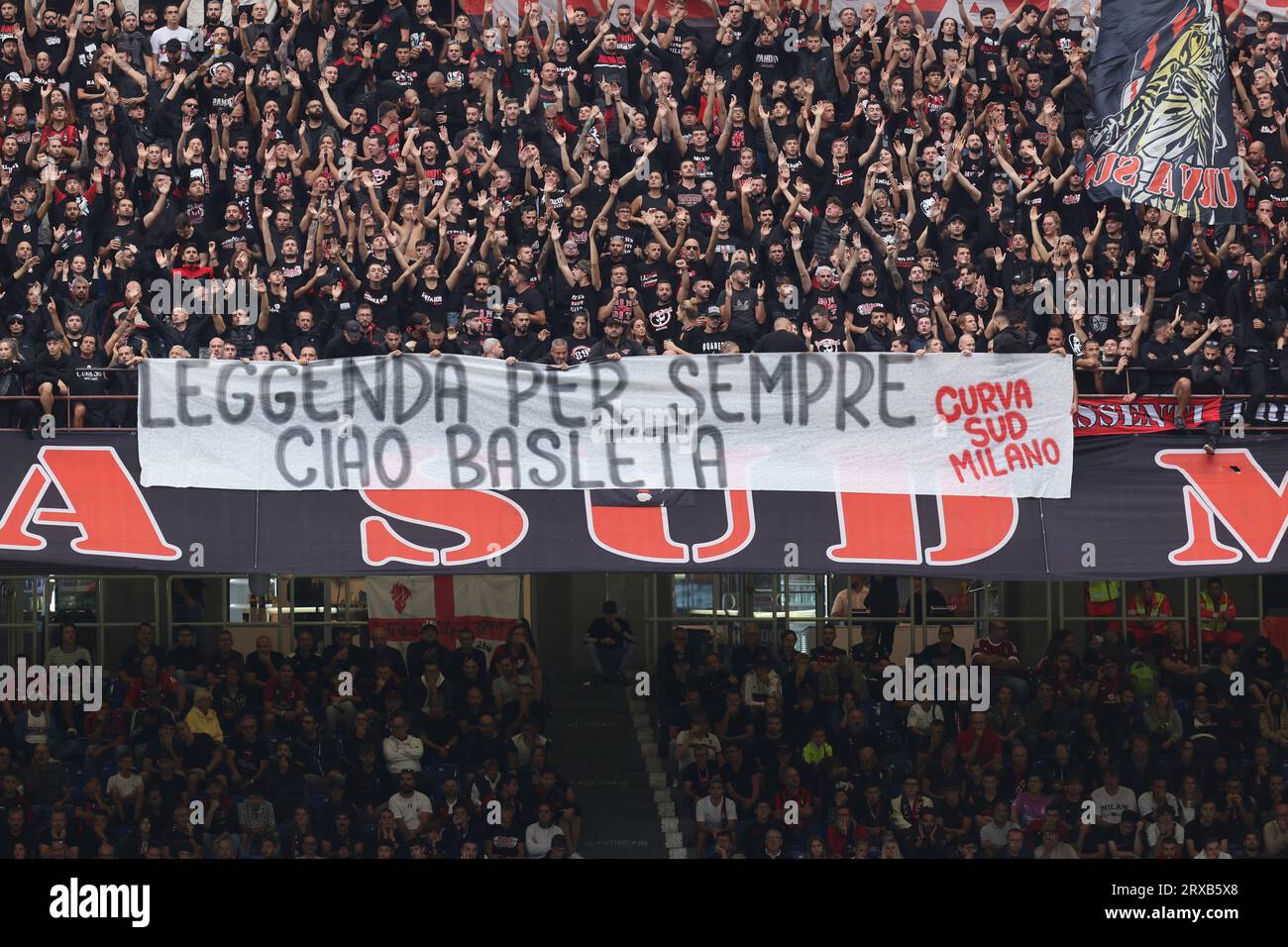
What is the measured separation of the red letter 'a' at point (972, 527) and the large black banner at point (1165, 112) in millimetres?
3197

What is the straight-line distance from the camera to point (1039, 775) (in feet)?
68.8

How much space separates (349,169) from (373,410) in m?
5.31

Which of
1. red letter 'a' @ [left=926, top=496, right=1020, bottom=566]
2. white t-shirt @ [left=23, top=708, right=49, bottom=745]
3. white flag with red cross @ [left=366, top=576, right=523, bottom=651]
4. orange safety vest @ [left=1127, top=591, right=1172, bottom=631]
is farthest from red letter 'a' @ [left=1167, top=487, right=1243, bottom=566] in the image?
white t-shirt @ [left=23, top=708, right=49, bottom=745]

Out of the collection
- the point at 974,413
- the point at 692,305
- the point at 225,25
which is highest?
the point at 225,25

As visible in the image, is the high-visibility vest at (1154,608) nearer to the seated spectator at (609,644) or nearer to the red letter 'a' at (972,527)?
the seated spectator at (609,644)

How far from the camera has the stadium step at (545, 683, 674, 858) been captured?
21.2 metres

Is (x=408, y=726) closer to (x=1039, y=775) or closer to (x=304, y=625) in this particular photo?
(x=304, y=625)

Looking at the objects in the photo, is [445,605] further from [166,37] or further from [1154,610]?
[1154,610]

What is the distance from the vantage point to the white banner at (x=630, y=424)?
58.6ft

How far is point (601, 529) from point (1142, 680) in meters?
7.61

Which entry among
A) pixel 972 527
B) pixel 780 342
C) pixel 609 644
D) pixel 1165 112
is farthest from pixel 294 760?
pixel 1165 112

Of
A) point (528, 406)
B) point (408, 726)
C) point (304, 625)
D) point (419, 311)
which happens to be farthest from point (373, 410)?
point (304, 625)

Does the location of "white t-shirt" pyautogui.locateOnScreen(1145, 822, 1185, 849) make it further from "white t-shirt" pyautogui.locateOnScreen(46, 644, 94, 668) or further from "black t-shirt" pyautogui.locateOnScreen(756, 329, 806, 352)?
"white t-shirt" pyautogui.locateOnScreen(46, 644, 94, 668)

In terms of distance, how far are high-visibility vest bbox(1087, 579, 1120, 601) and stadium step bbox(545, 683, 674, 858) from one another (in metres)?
5.66
